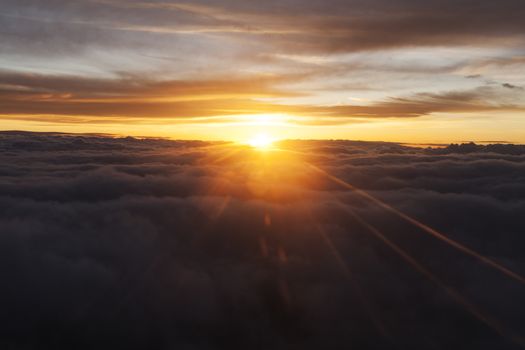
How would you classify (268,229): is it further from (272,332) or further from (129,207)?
(129,207)

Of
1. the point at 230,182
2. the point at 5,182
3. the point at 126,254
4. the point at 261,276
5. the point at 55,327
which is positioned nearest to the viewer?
the point at 55,327

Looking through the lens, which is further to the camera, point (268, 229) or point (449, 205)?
point (449, 205)

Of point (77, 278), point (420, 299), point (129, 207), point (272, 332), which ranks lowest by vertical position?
point (272, 332)

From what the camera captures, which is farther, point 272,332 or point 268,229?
point 268,229

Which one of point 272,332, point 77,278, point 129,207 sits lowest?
point 272,332

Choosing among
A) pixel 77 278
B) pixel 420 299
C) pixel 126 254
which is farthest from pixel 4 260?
pixel 420 299

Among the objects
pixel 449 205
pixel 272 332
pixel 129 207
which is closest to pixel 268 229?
pixel 272 332

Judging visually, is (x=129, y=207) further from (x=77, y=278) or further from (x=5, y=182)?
(x=5, y=182)

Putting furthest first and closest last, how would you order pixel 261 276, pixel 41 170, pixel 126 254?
pixel 41 170 → pixel 261 276 → pixel 126 254

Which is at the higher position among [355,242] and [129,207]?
[129,207]
